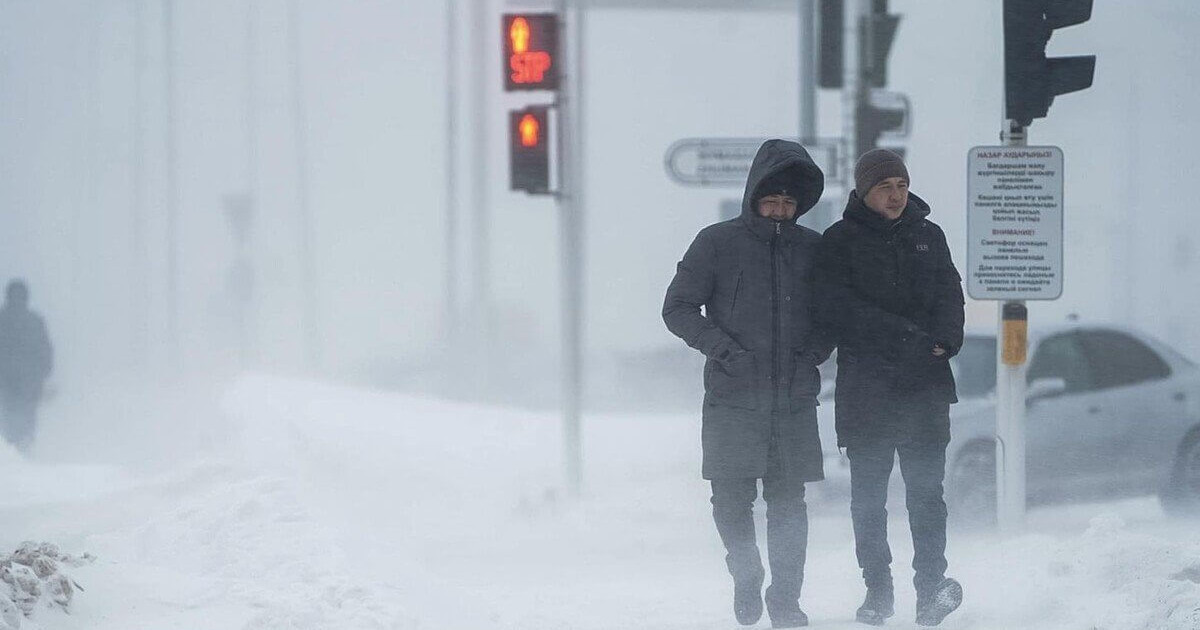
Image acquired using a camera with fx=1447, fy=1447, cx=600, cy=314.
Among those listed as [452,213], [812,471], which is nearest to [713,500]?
[812,471]

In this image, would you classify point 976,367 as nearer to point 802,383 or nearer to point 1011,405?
point 1011,405

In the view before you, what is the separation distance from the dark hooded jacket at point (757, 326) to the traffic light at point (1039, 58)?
1.85m

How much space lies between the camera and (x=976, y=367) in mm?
9422

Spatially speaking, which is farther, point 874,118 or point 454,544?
point 874,118

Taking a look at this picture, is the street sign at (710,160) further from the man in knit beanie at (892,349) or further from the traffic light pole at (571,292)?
the man in knit beanie at (892,349)

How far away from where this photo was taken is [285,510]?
277 inches

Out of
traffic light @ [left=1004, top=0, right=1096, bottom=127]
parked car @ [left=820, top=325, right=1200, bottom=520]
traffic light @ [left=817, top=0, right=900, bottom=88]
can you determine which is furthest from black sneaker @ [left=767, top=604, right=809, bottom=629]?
traffic light @ [left=817, top=0, right=900, bottom=88]

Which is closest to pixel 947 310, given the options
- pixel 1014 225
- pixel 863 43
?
pixel 1014 225

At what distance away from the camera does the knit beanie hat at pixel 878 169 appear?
4793mm

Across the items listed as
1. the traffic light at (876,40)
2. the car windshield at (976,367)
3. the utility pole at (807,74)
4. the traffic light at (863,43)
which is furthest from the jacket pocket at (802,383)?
the traffic light at (876,40)

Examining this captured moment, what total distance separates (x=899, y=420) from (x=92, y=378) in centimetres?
1689

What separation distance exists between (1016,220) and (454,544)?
13.2 ft

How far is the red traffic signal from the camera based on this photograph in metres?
9.41

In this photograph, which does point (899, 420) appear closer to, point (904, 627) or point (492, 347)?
point (904, 627)
